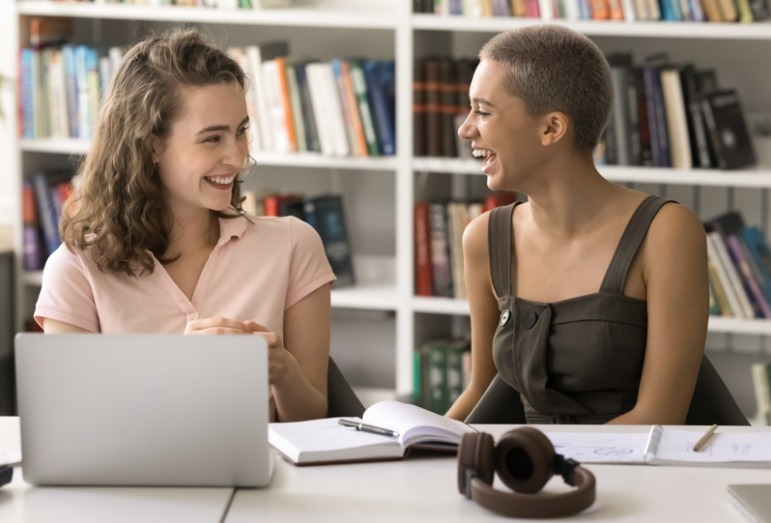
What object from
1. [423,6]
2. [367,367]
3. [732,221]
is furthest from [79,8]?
[732,221]

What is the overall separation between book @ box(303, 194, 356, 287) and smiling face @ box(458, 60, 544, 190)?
58.2 inches

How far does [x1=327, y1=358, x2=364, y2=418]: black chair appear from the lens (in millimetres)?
2076

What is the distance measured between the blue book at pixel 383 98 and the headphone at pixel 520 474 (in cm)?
205

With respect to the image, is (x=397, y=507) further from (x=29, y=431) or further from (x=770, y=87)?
(x=770, y=87)

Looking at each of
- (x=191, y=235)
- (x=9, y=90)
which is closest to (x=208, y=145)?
(x=191, y=235)

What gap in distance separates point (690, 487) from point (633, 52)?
7.19ft

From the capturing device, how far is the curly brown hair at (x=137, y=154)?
81.1 inches

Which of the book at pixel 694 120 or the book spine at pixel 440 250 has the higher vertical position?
the book at pixel 694 120

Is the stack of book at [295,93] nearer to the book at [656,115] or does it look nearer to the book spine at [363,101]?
the book spine at [363,101]

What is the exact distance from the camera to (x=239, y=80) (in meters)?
2.13

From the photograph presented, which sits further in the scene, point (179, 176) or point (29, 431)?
point (179, 176)

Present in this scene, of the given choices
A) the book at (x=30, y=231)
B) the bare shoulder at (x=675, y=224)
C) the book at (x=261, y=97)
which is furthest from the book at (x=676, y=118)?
the book at (x=30, y=231)

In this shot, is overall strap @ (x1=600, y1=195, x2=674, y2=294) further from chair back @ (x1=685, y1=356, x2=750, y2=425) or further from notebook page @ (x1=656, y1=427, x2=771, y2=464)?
notebook page @ (x1=656, y1=427, x2=771, y2=464)

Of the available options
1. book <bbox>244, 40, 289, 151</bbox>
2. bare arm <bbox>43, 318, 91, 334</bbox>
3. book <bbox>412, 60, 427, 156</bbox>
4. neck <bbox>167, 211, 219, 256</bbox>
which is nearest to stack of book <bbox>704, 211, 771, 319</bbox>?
book <bbox>412, 60, 427, 156</bbox>
